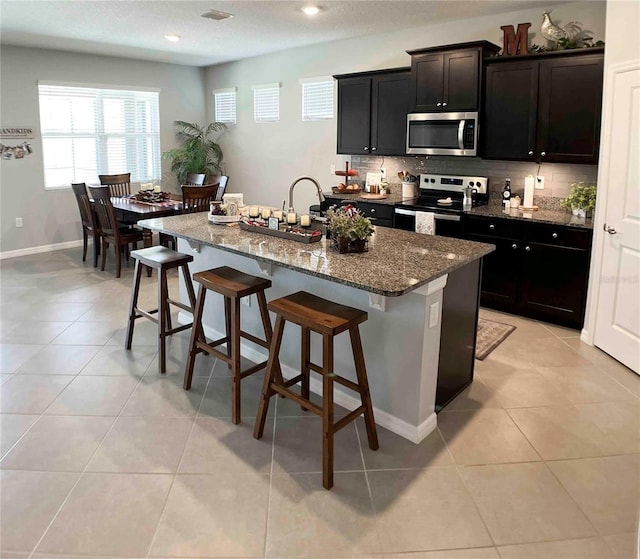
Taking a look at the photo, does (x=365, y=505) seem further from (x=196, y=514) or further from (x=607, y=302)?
(x=607, y=302)

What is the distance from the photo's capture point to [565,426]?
2.92m

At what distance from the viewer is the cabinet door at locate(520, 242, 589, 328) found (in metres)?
4.18

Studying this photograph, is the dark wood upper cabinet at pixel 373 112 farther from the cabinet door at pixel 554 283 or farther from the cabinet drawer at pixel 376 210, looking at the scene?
the cabinet door at pixel 554 283

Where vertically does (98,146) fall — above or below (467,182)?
above

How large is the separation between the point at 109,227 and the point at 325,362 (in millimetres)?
4389

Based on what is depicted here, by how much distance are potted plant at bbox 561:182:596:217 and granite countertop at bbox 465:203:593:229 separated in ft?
0.21

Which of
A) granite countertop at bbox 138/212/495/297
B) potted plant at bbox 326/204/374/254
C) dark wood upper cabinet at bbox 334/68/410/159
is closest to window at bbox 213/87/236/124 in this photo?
dark wood upper cabinet at bbox 334/68/410/159

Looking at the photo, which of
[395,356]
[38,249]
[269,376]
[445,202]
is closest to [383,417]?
[395,356]

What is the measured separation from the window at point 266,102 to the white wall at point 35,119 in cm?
161

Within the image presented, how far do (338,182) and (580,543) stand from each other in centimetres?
521

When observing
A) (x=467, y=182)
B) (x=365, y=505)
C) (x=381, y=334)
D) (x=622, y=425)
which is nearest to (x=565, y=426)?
(x=622, y=425)

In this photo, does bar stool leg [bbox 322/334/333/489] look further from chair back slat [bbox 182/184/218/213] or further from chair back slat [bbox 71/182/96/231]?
chair back slat [bbox 71/182/96/231]

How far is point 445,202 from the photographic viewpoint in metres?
5.13

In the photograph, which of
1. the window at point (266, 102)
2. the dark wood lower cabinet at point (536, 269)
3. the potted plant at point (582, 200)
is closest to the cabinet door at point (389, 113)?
the dark wood lower cabinet at point (536, 269)
